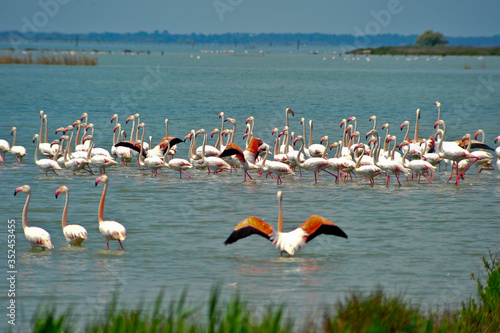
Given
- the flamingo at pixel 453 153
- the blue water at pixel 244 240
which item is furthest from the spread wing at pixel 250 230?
the flamingo at pixel 453 153

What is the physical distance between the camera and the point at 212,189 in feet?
49.5

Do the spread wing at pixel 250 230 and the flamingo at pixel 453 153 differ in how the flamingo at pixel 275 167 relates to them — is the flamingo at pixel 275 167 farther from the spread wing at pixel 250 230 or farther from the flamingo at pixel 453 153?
the spread wing at pixel 250 230

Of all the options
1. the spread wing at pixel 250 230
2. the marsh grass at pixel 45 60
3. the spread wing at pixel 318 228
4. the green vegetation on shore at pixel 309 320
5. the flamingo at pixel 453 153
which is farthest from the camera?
the marsh grass at pixel 45 60

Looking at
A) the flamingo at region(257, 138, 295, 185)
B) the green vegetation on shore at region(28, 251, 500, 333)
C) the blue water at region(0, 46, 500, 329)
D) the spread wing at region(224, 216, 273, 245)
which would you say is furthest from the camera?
the flamingo at region(257, 138, 295, 185)

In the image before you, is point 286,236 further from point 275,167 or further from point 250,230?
point 275,167

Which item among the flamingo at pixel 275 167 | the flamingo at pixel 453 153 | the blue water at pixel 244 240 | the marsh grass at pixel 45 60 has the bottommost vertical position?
the blue water at pixel 244 240

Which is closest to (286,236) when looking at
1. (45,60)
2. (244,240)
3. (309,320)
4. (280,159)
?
(244,240)

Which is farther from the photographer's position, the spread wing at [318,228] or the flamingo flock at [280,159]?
the flamingo flock at [280,159]

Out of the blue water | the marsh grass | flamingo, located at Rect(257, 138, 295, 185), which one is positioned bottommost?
the blue water

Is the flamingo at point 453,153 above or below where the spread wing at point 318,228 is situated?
above

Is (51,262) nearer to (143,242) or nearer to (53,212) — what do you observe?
(143,242)

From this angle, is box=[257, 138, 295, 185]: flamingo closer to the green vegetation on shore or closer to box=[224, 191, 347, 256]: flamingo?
box=[224, 191, 347, 256]: flamingo

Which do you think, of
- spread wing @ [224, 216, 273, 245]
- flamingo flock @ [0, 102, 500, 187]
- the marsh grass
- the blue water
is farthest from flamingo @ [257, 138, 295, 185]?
the marsh grass

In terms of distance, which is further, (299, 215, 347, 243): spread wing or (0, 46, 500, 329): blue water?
(299, 215, 347, 243): spread wing
